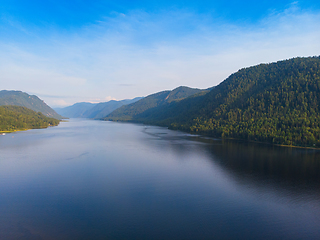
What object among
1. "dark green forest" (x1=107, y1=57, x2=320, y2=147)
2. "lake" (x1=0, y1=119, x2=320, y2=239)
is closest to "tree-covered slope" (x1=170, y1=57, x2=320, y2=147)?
"dark green forest" (x1=107, y1=57, x2=320, y2=147)

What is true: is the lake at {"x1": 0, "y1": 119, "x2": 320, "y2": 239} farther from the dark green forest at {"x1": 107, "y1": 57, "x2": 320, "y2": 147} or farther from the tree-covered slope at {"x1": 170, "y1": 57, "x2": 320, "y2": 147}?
the dark green forest at {"x1": 107, "y1": 57, "x2": 320, "y2": 147}

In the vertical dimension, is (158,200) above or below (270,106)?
below

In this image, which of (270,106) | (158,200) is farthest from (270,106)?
(158,200)

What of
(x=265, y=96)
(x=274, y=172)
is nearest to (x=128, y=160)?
(x=274, y=172)

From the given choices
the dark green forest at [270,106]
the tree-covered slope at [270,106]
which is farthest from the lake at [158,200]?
the dark green forest at [270,106]

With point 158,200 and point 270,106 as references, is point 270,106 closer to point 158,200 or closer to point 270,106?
point 270,106
